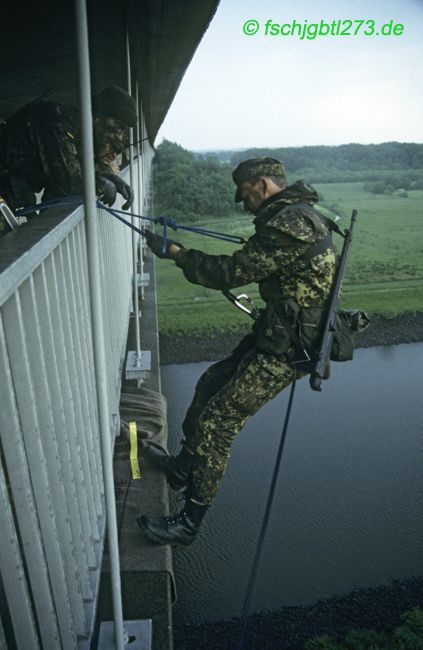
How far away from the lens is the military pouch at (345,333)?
3594 millimetres

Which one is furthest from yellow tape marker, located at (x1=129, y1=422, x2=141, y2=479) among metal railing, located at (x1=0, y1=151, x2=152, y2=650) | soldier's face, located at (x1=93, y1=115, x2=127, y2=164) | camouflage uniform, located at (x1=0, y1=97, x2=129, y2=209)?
soldier's face, located at (x1=93, y1=115, x2=127, y2=164)

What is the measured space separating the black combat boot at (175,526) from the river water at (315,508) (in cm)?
241

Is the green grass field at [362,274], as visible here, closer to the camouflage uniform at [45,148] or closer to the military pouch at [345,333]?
the military pouch at [345,333]

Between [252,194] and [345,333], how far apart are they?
111cm

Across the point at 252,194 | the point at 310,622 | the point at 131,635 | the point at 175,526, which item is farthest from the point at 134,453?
the point at 310,622

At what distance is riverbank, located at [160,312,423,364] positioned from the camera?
14094 mm

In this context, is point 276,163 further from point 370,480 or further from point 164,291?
point 164,291

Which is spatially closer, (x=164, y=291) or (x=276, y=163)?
(x=276, y=163)

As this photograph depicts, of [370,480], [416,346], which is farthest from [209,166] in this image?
[370,480]

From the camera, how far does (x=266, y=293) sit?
3.57m

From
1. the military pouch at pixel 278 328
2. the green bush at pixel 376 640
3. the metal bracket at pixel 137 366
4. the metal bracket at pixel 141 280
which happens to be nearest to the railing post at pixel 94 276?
the military pouch at pixel 278 328

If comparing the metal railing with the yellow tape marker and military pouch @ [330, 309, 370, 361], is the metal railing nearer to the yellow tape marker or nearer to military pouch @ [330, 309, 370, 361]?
the yellow tape marker

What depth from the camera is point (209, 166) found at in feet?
101

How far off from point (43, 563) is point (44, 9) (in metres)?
3.35
